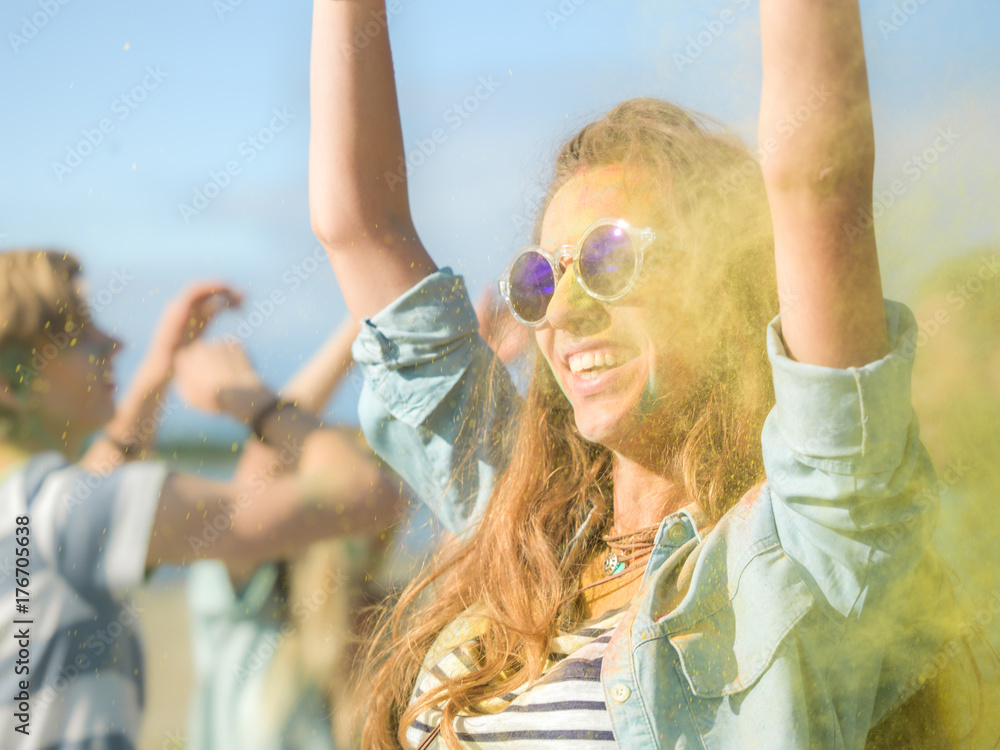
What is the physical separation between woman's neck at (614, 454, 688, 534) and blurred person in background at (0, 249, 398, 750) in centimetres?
30

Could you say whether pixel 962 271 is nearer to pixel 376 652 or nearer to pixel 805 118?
pixel 805 118

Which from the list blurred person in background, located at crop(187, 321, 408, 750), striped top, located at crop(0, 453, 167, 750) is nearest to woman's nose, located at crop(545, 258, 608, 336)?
blurred person in background, located at crop(187, 321, 408, 750)

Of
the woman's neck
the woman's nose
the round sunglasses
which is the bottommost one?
the woman's neck

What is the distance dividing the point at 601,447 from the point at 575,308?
0.22 meters

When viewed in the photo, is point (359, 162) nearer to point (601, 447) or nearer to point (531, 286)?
point (531, 286)

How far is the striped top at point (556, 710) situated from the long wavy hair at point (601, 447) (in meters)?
0.01

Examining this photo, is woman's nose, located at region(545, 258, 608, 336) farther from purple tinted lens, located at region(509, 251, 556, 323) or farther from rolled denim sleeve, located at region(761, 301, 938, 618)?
rolled denim sleeve, located at region(761, 301, 938, 618)

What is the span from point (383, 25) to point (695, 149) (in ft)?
1.02

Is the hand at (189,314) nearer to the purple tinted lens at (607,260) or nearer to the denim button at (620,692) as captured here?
the purple tinted lens at (607,260)

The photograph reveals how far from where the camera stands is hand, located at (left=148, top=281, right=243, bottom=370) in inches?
28.3

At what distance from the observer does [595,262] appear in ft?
1.88

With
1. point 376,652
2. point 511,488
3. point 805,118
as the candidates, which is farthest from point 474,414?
point 805,118

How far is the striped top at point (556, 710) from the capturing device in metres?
0.54

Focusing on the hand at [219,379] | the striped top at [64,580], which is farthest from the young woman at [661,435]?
the striped top at [64,580]
